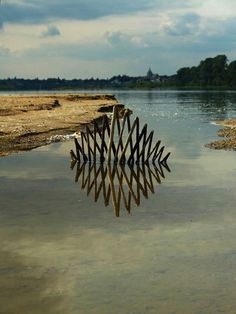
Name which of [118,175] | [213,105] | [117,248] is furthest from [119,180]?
[213,105]

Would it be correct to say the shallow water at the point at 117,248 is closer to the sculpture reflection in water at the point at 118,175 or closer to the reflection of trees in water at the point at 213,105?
the sculpture reflection in water at the point at 118,175

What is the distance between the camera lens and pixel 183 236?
13789 millimetres

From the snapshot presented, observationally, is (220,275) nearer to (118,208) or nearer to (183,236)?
(183,236)

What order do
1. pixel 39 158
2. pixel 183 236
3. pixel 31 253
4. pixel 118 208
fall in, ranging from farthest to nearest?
pixel 39 158 < pixel 118 208 < pixel 183 236 < pixel 31 253

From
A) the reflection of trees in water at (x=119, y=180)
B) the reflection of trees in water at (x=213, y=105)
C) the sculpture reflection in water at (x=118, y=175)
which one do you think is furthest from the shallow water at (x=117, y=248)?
the reflection of trees in water at (x=213, y=105)

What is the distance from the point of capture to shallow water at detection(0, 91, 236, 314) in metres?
9.76

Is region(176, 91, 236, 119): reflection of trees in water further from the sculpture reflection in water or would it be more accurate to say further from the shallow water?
the shallow water

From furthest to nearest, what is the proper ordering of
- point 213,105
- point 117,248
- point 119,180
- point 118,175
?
point 213,105 < point 118,175 < point 119,180 < point 117,248

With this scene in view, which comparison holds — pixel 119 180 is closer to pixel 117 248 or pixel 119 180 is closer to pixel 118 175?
pixel 118 175

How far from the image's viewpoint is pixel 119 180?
71.5 ft

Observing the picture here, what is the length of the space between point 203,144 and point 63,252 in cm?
2499

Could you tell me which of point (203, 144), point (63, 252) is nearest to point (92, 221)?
point (63, 252)

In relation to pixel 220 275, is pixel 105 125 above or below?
above

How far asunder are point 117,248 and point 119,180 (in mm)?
9168
